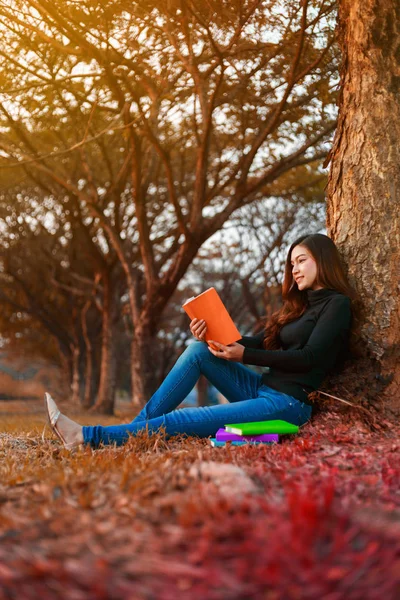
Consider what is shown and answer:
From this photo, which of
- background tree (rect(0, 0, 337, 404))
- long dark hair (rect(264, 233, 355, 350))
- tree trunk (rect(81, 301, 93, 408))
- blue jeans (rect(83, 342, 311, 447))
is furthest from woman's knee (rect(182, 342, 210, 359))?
tree trunk (rect(81, 301, 93, 408))

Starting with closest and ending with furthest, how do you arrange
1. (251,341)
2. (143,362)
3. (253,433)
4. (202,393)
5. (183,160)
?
1. (253,433)
2. (251,341)
3. (143,362)
4. (183,160)
5. (202,393)

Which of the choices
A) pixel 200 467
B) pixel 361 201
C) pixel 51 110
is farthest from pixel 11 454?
pixel 51 110

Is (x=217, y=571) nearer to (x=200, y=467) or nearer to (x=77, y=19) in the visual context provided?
(x=200, y=467)

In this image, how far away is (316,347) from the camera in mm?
4273

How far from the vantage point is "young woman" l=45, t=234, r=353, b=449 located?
14.1 ft

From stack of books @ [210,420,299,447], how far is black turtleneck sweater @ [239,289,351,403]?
1.15 feet

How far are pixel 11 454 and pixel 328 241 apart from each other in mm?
2764

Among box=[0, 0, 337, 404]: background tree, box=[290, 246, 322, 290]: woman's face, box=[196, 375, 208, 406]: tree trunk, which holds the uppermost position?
box=[0, 0, 337, 404]: background tree

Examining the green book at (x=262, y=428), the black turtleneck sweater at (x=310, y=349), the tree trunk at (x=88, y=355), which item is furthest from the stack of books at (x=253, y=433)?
the tree trunk at (x=88, y=355)

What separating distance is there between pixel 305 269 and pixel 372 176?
0.90m

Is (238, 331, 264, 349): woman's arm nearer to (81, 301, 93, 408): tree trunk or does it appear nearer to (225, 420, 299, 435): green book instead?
(225, 420, 299, 435): green book

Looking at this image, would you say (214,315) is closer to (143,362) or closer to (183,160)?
(143,362)

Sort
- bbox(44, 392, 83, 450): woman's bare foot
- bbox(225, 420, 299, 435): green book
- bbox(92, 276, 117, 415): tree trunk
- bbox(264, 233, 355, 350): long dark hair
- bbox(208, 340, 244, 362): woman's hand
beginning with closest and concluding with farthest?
bbox(225, 420, 299, 435): green book → bbox(44, 392, 83, 450): woman's bare foot → bbox(208, 340, 244, 362): woman's hand → bbox(264, 233, 355, 350): long dark hair → bbox(92, 276, 117, 415): tree trunk

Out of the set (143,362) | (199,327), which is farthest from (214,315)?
(143,362)
